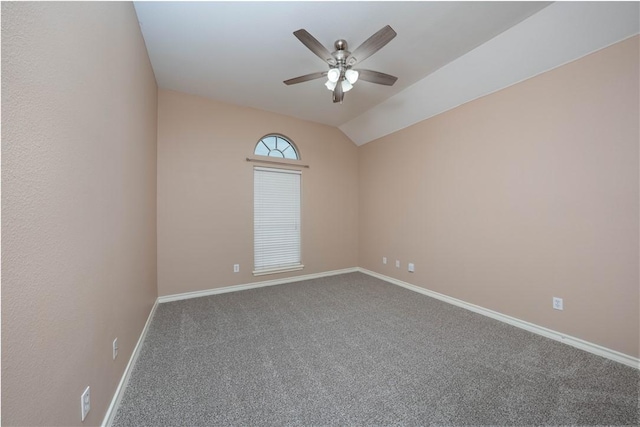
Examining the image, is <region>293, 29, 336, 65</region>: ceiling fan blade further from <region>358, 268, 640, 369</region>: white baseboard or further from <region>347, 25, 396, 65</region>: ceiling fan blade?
<region>358, 268, 640, 369</region>: white baseboard

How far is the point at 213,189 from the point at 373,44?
2.80m

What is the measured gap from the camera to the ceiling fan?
6.11 feet

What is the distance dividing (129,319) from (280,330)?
1.28 m

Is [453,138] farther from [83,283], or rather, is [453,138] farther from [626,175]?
[83,283]

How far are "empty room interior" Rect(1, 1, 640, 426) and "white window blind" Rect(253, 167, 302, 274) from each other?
0.04m

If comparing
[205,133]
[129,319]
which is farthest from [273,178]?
[129,319]

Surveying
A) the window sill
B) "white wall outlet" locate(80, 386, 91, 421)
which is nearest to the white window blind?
the window sill

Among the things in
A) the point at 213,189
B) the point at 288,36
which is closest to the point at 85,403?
the point at 213,189

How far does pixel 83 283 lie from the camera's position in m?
1.06

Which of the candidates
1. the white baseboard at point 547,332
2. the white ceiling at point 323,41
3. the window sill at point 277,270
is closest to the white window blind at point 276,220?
the window sill at point 277,270

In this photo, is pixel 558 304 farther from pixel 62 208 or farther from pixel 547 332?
pixel 62 208

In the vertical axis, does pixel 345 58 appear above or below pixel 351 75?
above

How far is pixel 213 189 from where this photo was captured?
3.56 meters

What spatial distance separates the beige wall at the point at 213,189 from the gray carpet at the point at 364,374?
84cm
